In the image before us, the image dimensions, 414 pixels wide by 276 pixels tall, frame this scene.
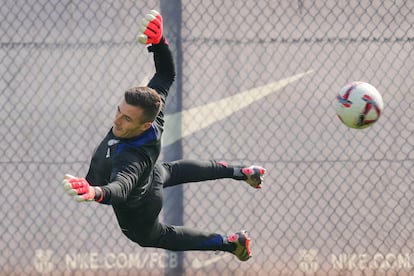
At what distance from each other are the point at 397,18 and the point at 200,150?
1.92m

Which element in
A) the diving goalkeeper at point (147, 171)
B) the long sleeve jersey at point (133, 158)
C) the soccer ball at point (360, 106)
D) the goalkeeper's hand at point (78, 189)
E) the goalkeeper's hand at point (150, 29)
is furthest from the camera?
the soccer ball at point (360, 106)

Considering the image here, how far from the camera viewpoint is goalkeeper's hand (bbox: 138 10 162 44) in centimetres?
401

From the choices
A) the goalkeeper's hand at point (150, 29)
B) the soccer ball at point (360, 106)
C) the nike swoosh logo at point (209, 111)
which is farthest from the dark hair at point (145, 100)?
the nike swoosh logo at point (209, 111)

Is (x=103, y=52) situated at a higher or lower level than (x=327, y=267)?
higher

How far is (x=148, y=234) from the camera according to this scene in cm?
434

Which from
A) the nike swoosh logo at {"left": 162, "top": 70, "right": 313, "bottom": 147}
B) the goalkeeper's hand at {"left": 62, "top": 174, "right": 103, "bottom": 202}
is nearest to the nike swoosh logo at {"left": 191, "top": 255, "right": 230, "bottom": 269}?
the nike swoosh logo at {"left": 162, "top": 70, "right": 313, "bottom": 147}

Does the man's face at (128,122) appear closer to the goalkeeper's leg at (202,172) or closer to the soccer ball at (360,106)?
the goalkeeper's leg at (202,172)

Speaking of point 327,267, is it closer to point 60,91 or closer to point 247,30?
point 247,30

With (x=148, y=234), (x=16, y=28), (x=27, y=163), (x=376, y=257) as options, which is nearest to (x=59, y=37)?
(x=16, y=28)

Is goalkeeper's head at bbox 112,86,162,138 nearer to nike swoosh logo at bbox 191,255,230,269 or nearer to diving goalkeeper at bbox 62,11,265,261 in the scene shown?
diving goalkeeper at bbox 62,11,265,261

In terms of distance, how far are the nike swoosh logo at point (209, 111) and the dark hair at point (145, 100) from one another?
5.36 ft

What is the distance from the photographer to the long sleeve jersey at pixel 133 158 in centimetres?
361

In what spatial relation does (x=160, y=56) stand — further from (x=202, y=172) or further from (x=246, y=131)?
(x=246, y=131)

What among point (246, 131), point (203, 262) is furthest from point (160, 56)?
point (203, 262)
